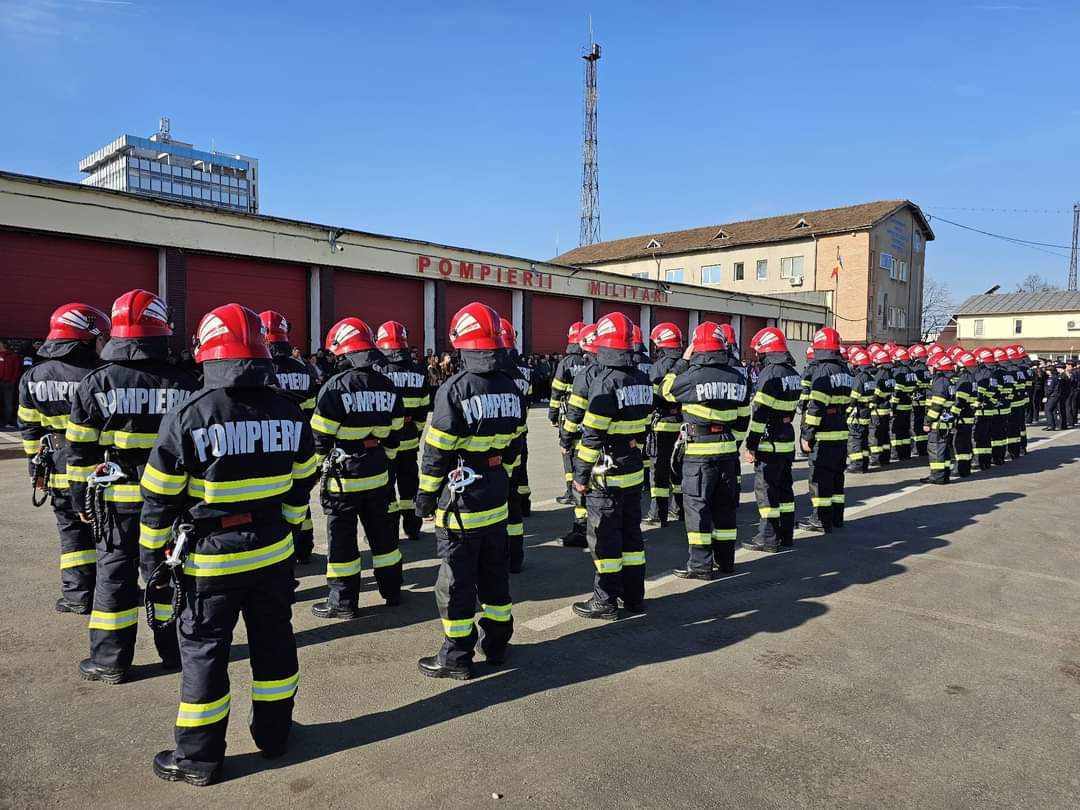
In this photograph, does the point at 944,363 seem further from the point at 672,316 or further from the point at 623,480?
the point at 672,316

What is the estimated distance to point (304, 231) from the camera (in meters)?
20.8

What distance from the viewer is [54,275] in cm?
1645

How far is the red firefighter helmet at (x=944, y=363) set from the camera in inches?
492

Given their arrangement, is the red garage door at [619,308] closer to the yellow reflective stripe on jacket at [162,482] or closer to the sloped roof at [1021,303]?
the yellow reflective stripe on jacket at [162,482]

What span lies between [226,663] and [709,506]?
14.7ft

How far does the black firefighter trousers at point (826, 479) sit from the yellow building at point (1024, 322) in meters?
59.2

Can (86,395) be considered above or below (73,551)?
above

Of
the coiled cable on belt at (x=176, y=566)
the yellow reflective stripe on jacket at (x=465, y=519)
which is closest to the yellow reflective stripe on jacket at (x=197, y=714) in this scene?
the coiled cable on belt at (x=176, y=566)

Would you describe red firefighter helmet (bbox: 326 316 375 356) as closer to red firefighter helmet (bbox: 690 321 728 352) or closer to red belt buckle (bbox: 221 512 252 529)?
red belt buckle (bbox: 221 512 252 529)

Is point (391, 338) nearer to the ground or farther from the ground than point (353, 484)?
farther from the ground

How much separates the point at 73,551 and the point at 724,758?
16.0 ft

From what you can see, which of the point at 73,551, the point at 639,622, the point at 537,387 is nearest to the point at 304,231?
the point at 537,387

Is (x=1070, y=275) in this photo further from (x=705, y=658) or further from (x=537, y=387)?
(x=705, y=658)

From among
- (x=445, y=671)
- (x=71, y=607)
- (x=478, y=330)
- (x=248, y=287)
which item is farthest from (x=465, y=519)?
(x=248, y=287)
